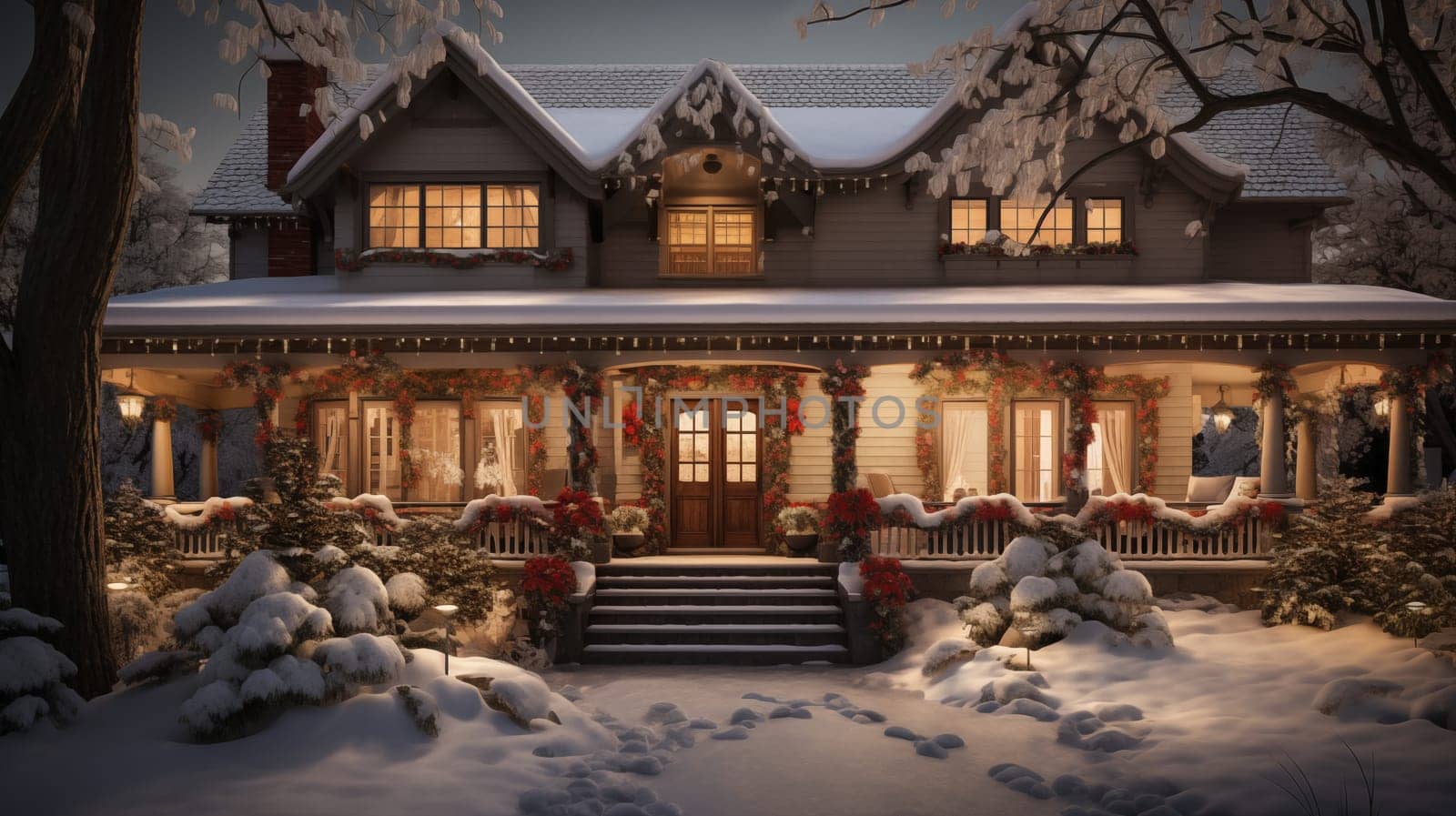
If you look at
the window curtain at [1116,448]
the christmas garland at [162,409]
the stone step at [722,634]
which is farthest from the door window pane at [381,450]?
the window curtain at [1116,448]

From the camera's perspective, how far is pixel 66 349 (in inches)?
301

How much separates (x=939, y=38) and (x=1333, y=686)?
3857 centimetres

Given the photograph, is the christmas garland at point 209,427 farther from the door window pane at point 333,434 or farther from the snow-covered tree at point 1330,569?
the snow-covered tree at point 1330,569

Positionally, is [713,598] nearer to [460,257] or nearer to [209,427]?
[460,257]

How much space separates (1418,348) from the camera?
1323 centimetres

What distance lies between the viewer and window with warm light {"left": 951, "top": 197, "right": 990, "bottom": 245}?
54.4 feet

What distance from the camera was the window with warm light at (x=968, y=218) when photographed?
1658 cm

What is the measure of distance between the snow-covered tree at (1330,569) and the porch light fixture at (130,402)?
14.7 metres

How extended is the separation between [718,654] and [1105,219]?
31.7 feet

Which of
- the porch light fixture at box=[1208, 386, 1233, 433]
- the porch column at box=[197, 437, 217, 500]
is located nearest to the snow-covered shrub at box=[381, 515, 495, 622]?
the porch column at box=[197, 437, 217, 500]

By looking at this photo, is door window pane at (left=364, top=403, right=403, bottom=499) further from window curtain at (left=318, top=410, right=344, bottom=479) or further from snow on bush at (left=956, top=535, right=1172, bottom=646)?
snow on bush at (left=956, top=535, right=1172, bottom=646)

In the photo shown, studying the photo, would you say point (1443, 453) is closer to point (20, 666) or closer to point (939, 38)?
point (939, 38)

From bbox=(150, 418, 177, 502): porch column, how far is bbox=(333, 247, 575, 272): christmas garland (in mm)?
3471

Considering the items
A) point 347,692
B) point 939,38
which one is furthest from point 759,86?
point 939,38
